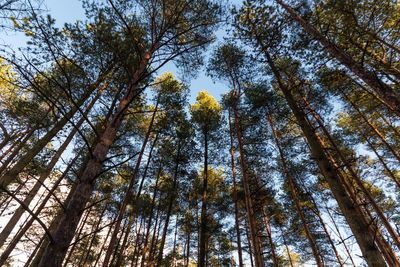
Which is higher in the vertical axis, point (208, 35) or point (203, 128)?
point (203, 128)

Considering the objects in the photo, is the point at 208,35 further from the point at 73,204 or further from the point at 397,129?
the point at 397,129

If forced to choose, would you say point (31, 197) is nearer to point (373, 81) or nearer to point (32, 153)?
point (32, 153)

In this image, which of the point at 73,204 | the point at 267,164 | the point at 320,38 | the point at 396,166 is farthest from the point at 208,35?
the point at 396,166

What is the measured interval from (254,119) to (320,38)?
5.06 meters

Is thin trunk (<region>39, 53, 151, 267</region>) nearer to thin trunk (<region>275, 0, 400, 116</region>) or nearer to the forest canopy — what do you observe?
the forest canopy

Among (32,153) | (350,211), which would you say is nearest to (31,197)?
(32,153)

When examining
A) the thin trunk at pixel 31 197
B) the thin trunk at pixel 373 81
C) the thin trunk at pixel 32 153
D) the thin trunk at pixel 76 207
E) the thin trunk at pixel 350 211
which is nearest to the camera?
the thin trunk at pixel 76 207

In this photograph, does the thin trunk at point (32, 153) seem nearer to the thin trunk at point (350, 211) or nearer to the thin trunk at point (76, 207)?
the thin trunk at point (76, 207)

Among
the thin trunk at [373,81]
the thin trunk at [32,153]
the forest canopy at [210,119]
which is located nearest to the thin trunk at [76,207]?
the forest canopy at [210,119]

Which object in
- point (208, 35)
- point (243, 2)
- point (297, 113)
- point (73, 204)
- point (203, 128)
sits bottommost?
point (73, 204)

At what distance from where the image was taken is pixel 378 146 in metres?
12.8

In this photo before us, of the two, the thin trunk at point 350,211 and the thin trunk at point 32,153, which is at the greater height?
the thin trunk at point 32,153

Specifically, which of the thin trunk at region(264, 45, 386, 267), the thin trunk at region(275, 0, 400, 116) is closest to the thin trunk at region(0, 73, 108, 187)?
the thin trunk at region(264, 45, 386, 267)

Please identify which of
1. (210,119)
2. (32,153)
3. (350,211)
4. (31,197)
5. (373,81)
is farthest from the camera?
(210,119)
